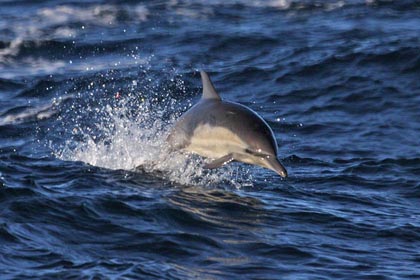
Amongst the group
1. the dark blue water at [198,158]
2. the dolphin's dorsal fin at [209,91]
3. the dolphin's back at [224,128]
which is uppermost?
the dolphin's dorsal fin at [209,91]

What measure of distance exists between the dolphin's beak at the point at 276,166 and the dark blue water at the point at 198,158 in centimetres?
56

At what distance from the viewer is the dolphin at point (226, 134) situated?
1089 centimetres

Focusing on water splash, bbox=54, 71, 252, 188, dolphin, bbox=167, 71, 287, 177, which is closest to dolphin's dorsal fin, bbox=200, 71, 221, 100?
dolphin, bbox=167, 71, 287, 177

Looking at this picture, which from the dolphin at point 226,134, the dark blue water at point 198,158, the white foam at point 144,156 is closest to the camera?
the dark blue water at point 198,158

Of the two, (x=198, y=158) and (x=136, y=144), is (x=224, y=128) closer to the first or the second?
(x=198, y=158)

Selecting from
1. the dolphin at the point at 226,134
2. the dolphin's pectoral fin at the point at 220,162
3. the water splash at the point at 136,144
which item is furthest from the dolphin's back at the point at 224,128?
the water splash at the point at 136,144

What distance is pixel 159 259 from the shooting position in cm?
959

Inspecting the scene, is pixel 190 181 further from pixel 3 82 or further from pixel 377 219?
pixel 3 82

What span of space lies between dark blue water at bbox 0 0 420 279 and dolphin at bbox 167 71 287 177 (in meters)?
0.57

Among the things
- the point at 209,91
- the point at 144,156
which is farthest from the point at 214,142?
the point at 144,156

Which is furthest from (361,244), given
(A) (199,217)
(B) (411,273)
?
(A) (199,217)

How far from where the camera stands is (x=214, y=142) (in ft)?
37.0

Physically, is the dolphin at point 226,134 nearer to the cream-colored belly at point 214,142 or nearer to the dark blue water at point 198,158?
the cream-colored belly at point 214,142

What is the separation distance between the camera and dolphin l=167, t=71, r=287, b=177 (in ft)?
35.7
